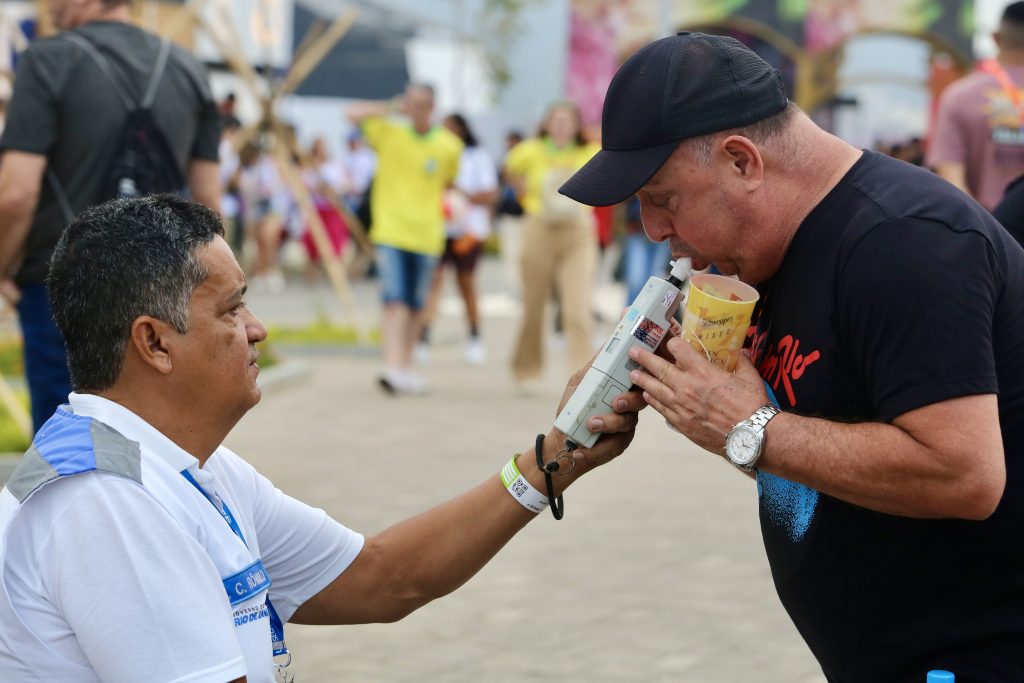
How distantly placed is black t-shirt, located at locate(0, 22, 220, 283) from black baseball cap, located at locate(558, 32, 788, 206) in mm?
2995

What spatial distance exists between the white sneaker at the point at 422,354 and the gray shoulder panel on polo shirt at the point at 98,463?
10196 mm

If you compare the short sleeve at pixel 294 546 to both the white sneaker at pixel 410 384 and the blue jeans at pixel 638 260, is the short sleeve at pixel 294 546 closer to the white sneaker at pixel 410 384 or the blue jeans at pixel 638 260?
the white sneaker at pixel 410 384

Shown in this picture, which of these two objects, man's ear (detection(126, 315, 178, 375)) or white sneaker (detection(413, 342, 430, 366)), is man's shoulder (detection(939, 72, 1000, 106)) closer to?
man's ear (detection(126, 315, 178, 375))

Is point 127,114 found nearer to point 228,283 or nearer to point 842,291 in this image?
point 228,283

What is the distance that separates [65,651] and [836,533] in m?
1.28

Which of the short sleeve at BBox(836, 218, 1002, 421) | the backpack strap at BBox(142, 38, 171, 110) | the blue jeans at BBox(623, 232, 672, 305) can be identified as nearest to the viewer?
the short sleeve at BBox(836, 218, 1002, 421)

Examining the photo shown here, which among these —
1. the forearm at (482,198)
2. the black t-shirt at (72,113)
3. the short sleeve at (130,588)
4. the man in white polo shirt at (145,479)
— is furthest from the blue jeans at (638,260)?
the short sleeve at (130,588)

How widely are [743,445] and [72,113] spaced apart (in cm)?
341

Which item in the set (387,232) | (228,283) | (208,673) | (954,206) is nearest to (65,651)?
(208,673)

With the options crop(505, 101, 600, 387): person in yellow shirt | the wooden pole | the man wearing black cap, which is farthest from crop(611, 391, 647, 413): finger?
the wooden pole

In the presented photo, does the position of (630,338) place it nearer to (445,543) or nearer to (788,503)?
(788,503)

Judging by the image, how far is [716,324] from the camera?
2.42 meters

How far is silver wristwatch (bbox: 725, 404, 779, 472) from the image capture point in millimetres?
2312

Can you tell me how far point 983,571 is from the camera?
237 cm
